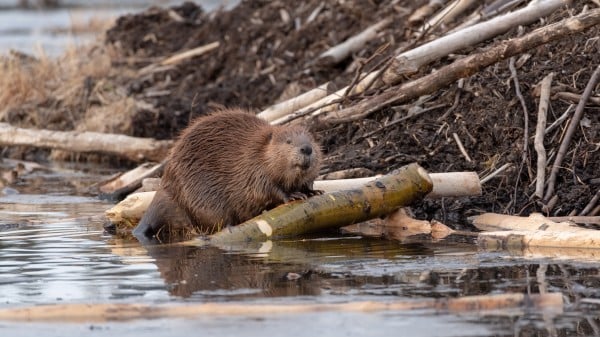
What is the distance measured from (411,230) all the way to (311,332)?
254 centimetres

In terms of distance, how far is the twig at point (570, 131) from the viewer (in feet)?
23.7

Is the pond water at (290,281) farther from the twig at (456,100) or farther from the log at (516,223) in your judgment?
the twig at (456,100)

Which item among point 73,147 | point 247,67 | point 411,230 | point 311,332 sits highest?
point 247,67

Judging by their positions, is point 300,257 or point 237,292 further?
point 300,257

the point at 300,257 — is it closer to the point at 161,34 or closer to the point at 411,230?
the point at 411,230

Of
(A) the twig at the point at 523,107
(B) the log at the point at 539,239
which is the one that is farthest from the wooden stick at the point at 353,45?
(B) the log at the point at 539,239

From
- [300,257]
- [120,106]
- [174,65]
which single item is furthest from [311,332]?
[174,65]

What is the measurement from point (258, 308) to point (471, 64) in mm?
3625

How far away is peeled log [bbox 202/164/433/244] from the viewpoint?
6.67m

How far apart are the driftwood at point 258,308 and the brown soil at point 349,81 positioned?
2.50 metres

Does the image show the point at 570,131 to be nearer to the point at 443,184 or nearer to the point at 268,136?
the point at 443,184

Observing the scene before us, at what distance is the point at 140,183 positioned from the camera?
8.90 metres

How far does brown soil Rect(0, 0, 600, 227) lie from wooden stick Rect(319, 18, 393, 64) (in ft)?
0.25

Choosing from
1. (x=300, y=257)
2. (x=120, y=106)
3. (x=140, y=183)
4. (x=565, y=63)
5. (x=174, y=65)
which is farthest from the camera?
(x=174, y=65)
